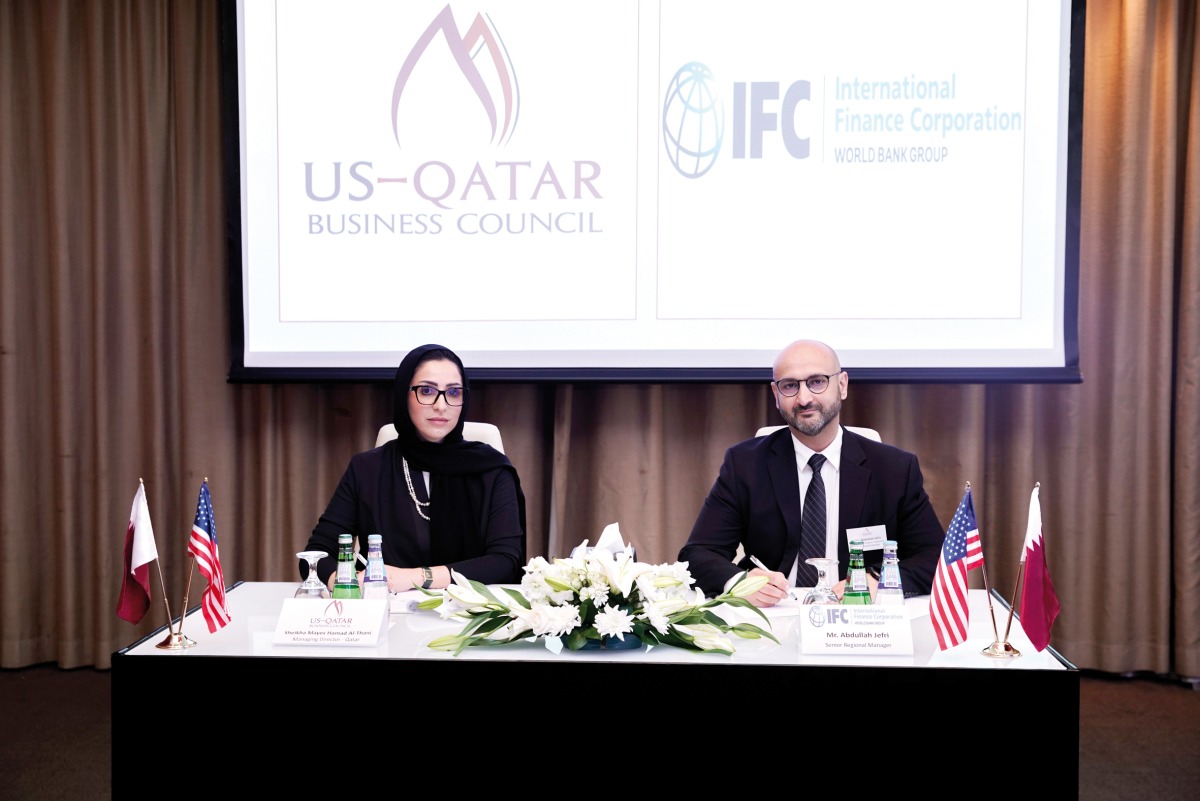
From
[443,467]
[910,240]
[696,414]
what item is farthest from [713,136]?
[443,467]

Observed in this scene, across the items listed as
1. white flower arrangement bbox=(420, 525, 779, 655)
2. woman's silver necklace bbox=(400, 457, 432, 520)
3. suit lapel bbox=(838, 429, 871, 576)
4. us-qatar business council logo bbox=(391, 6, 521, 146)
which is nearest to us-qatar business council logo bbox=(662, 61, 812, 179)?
us-qatar business council logo bbox=(391, 6, 521, 146)

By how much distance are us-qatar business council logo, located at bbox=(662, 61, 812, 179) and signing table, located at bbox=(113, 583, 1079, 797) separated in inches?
94.0

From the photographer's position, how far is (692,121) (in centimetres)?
373

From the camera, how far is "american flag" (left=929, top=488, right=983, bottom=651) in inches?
67.9

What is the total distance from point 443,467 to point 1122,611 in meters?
2.71

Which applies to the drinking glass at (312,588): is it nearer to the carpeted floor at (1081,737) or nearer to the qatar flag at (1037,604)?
the carpeted floor at (1081,737)

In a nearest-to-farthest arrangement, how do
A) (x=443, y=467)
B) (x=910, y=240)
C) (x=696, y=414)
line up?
(x=443, y=467) → (x=910, y=240) → (x=696, y=414)

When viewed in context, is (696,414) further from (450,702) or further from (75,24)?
(75,24)

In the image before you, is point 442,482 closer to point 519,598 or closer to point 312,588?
point 312,588

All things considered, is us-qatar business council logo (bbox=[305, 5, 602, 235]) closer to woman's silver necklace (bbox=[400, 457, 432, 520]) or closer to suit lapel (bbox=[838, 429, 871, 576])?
woman's silver necklace (bbox=[400, 457, 432, 520])

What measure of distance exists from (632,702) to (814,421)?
123 cm

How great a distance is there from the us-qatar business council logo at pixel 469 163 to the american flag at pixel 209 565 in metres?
2.01

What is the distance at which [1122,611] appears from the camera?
12.6 ft

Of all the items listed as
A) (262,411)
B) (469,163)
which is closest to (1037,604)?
(469,163)
